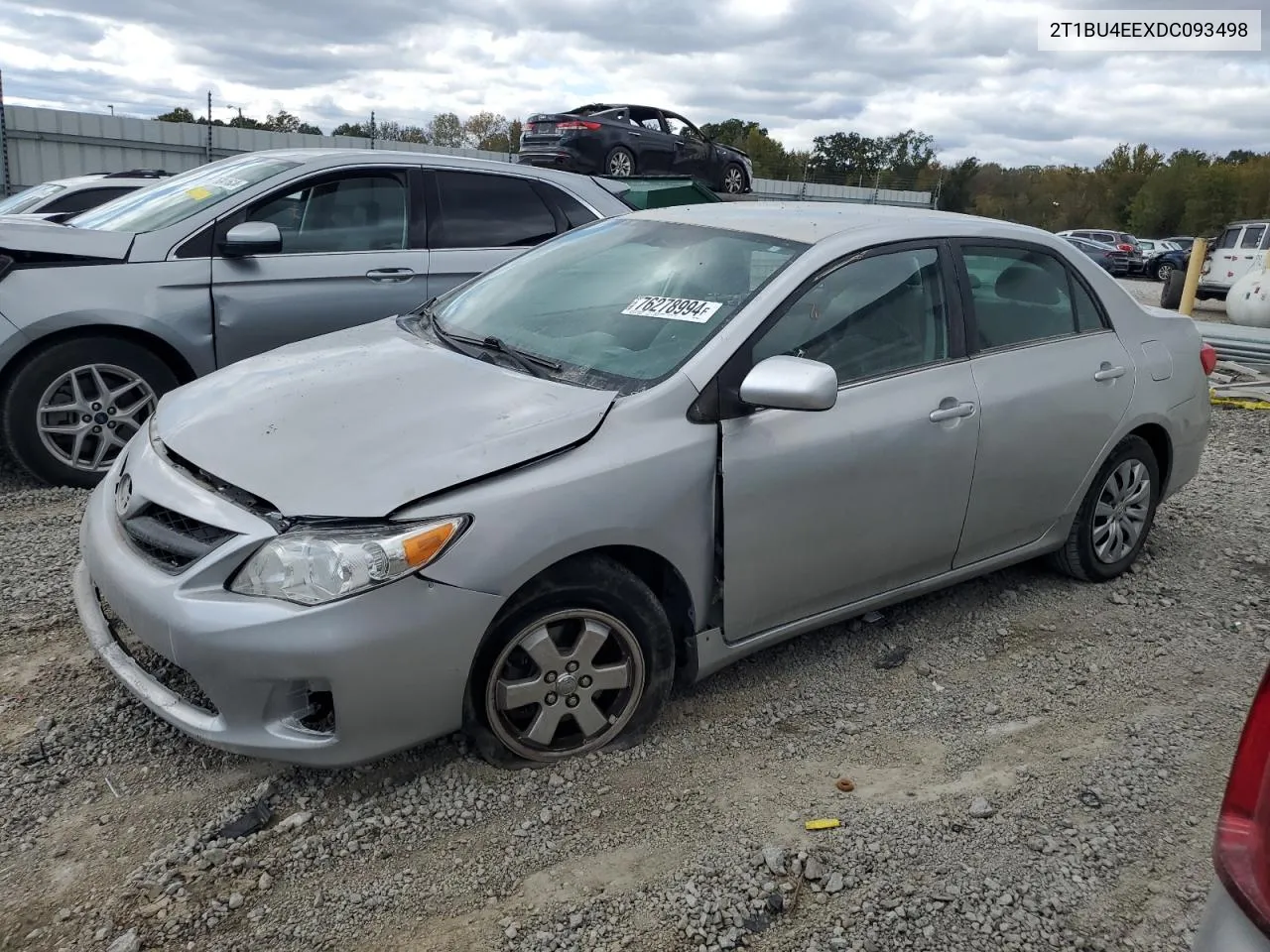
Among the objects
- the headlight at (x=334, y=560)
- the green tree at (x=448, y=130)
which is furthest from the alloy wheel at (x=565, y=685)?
the green tree at (x=448, y=130)

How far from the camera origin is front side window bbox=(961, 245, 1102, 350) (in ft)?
12.6

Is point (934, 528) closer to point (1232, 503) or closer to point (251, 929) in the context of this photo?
point (251, 929)

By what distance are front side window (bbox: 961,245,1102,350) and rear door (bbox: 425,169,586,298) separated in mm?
2758

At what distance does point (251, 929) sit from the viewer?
231cm

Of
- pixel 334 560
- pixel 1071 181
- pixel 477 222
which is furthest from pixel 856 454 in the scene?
pixel 1071 181

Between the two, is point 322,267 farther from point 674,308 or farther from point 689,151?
point 689,151

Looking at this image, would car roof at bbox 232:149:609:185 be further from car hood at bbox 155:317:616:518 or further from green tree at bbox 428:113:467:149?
green tree at bbox 428:113:467:149

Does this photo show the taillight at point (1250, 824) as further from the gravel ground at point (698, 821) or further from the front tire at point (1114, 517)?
the front tire at point (1114, 517)

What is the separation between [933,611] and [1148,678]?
82 centimetres

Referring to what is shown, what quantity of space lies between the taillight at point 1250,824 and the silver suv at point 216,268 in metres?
4.77

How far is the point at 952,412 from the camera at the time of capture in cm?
356

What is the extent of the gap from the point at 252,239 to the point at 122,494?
95.1 inches

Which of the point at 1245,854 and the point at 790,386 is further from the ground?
the point at 790,386

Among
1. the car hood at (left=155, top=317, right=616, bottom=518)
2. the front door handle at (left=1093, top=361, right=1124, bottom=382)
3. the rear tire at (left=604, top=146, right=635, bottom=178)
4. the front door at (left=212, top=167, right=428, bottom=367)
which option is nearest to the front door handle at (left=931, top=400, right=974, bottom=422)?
the front door handle at (left=1093, top=361, right=1124, bottom=382)
